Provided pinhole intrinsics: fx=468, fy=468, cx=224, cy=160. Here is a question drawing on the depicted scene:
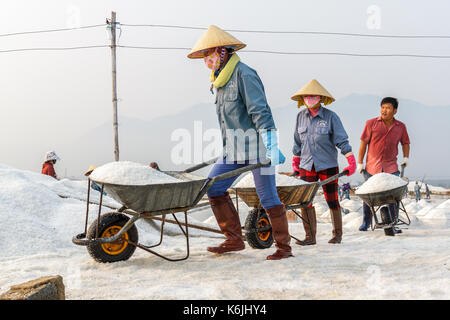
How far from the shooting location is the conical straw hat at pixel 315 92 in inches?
175

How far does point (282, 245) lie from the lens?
3410 mm

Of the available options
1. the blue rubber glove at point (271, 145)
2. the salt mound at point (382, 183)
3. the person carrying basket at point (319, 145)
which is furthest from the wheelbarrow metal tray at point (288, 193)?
the salt mound at point (382, 183)

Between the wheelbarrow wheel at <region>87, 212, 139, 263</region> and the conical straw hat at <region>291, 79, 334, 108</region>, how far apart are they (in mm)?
2158

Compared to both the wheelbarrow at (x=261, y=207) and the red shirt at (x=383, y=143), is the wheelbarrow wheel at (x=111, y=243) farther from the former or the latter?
the red shirt at (x=383, y=143)

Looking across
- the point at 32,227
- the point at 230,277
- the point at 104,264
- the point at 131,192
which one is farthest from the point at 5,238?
the point at 230,277

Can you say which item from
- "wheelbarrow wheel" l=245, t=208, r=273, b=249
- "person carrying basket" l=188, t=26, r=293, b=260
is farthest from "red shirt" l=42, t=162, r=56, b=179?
"person carrying basket" l=188, t=26, r=293, b=260

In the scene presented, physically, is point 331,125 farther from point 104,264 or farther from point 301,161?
point 104,264

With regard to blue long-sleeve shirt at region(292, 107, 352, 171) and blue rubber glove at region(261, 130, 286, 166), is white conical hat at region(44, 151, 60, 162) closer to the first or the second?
blue long-sleeve shirt at region(292, 107, 352, 171)

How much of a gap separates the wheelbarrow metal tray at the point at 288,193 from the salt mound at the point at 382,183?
137 centimetres

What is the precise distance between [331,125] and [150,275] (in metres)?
2.45

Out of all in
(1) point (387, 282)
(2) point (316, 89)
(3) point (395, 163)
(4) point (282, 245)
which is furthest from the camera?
(3) point (395, 163)

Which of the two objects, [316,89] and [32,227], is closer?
[32,227]

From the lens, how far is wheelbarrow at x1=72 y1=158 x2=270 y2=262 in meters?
2.88
